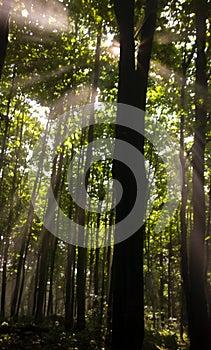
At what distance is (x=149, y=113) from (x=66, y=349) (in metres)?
14.2

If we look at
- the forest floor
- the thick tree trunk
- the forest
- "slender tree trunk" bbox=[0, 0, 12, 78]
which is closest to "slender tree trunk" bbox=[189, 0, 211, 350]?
the forest

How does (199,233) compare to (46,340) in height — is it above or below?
above

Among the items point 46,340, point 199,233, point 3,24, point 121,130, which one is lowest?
point 46,340

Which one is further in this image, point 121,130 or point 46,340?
point 46,340

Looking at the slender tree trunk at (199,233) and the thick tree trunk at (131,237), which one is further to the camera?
the slender tree trunk at (199,233)

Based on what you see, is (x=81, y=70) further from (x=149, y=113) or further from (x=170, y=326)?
(x=170, y=326)

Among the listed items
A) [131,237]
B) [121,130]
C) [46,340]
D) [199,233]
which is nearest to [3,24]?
[121,130]

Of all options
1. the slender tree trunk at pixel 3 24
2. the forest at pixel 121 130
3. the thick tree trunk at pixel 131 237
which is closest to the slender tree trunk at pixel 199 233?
the forest at pixel 121 130

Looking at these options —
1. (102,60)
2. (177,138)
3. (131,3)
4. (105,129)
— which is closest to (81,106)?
(105,129)

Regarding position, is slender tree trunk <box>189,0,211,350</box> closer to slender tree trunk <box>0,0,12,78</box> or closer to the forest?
the forest

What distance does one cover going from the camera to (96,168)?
21.7 meters

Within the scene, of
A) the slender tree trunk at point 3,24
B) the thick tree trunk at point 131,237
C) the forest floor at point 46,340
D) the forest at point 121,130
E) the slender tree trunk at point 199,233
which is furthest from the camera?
the slender tree trunk at point 199,233

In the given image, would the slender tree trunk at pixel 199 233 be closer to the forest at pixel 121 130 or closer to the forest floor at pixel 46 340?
the forest at pixel 121 130

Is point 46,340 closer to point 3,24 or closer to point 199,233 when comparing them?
point 199,233
